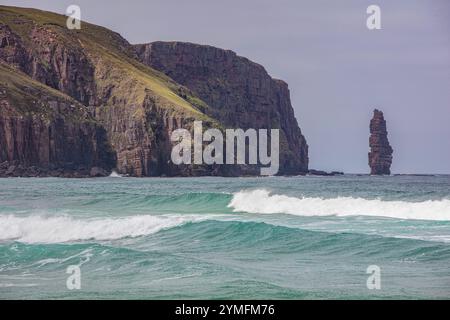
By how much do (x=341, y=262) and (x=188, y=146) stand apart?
543 ft

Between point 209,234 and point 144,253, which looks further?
point 209,234

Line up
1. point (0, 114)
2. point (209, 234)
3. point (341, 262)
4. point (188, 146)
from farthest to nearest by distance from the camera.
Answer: point (188, 146) → point (0, 114) → point (209, 234) → point (341, 262)

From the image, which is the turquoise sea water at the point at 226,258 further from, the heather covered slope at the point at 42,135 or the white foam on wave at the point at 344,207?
the heather covered slope at the point at 42,135

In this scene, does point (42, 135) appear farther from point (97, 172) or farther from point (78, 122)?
point (97, 172)

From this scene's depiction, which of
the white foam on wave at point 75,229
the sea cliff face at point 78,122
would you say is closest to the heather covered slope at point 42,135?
the sea cliff face at point 78,122

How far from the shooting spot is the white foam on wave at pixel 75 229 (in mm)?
28312

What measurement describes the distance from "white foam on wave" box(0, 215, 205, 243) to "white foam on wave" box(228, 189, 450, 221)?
12.1 meters

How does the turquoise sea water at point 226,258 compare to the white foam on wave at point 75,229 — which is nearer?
the turquoise sea water at point 226,258

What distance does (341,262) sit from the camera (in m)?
20.7

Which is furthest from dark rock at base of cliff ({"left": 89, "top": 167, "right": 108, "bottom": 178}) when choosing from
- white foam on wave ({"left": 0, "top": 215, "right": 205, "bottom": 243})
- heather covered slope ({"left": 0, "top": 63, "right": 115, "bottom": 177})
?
white foam on wave ({"left": 0, "top": 215, "right": 205, "bottom": 243})


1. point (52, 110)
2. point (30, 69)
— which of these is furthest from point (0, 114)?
point (30, 69)

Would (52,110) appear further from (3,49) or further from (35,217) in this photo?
(35,217)

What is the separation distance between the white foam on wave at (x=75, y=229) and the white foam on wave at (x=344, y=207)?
12066 millimetres

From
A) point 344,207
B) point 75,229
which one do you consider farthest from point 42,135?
point 75,229
